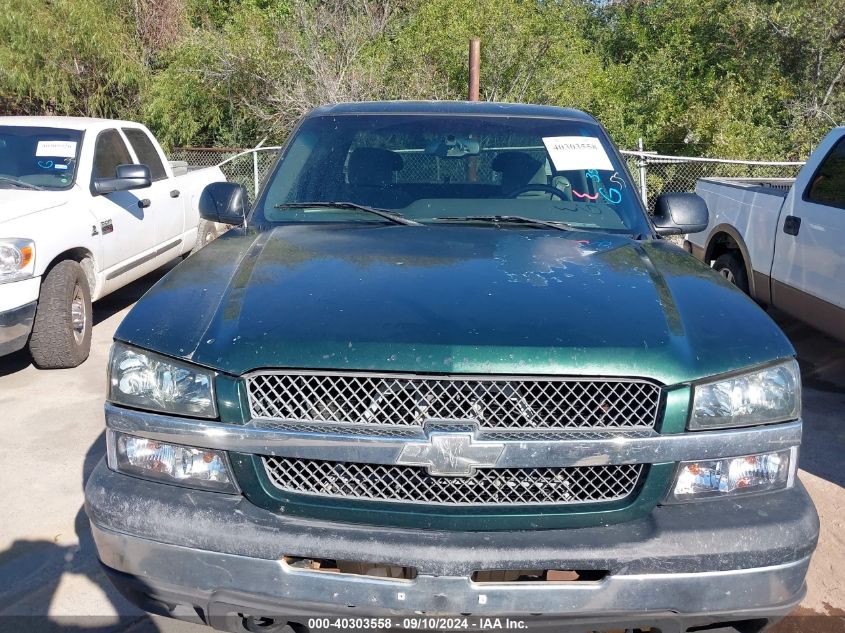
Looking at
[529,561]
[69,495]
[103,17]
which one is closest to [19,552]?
[69,495]

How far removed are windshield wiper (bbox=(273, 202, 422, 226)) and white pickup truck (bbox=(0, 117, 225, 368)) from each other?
9.29ft

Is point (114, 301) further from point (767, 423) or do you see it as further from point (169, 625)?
point (767, 423)

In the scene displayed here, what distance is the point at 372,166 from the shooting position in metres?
3.88

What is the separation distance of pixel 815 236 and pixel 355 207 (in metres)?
3.76

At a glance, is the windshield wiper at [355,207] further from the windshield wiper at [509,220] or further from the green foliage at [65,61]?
the green foliage at [65,61]

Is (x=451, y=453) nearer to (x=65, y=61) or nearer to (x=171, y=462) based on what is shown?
(x=171, y=462)

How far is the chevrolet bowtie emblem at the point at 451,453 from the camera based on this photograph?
7.46ft

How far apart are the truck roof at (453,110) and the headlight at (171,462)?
2250mm

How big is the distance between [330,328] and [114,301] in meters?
6.66

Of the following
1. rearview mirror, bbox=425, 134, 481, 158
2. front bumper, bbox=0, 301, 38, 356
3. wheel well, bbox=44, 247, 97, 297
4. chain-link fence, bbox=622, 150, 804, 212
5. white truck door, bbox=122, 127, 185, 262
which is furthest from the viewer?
chain-link fence, bbox=622, 150, 804, 212

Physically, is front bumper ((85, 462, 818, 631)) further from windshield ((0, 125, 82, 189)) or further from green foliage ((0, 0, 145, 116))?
green foliage ((0, 0, 145, 116))

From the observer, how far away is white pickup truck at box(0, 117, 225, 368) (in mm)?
5781

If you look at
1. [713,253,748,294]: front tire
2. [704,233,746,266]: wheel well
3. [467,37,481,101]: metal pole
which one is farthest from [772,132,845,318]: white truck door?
[467,37,481,101]: metal pole

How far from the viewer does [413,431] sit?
230 centimetres
